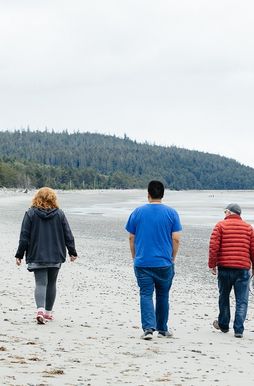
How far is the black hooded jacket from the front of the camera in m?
9.60

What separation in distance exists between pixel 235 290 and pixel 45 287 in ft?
8.79

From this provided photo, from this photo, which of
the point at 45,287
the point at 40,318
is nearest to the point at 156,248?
the point at 45,287

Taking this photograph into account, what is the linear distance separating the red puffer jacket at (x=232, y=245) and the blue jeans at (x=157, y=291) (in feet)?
2.61

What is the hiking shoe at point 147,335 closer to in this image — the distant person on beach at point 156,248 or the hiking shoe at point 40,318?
the distant person on beach at point 156,248

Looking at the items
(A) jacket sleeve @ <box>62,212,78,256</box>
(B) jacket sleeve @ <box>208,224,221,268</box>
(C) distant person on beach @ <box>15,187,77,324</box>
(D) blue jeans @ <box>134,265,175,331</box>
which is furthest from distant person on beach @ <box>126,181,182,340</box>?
(C) distant person on beach @ <box>15,187,77,324</box>

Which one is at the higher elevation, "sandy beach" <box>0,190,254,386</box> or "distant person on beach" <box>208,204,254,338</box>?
"distant person on beach" <box>208,204,254,338</box>

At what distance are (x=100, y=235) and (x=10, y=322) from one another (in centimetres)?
2164

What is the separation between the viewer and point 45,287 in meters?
9.74

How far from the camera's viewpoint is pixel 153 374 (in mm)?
6832

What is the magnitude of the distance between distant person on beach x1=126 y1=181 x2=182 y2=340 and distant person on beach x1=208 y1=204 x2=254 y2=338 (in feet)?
2.44

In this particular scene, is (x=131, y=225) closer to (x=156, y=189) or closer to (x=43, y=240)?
(x=156, y=189)

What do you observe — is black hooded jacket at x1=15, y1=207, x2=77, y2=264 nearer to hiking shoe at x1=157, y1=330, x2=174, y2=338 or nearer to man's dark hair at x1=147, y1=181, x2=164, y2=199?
man's dark hair at x1=147, y1=181, x2=164, y2=199

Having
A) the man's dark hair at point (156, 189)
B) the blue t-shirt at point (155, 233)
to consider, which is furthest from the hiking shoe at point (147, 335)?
the man's dark hair at point (156, 189)

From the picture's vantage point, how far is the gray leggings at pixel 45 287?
966cm
